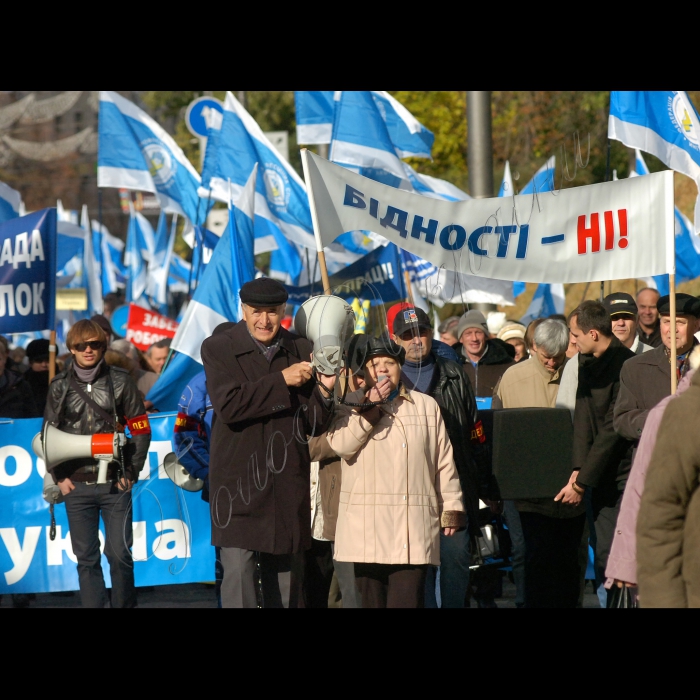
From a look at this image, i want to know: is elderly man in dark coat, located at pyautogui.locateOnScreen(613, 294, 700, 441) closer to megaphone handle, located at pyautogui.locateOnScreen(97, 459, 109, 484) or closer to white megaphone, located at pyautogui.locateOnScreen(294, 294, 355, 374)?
white megaphone, located at pyautogui.locateOnScreen(294, 294, 355, 374)

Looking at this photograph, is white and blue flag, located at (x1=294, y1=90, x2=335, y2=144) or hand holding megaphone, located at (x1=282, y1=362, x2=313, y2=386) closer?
hand holding megaphone, located at (x1=282, y1=362, x2=313, y2=386)

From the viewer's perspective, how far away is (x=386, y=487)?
522cm

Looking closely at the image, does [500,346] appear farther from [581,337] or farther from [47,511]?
[47,511]

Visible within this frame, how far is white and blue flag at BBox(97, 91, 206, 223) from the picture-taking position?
1314cm

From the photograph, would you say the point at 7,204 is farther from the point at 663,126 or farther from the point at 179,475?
the point at 663,126

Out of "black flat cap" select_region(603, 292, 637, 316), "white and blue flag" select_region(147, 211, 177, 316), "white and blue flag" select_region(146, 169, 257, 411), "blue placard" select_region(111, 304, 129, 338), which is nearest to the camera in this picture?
"black flat cap" select_region(603, 292, 637, 316)

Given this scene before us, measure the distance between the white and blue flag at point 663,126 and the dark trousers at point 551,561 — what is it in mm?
3081

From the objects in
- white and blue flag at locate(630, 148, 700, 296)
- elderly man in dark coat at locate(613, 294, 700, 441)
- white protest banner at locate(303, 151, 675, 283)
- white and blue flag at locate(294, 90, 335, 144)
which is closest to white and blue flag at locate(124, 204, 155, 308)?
white and blue flag at locate(294, 90, 335, 144)

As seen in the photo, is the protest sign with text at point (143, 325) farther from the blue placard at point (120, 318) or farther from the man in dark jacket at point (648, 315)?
the man in dark jacket at point (648, 315)

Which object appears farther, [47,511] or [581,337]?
[47,511]

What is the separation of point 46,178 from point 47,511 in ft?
162

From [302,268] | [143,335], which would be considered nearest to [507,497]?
[302,268]

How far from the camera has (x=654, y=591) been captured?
337 cm

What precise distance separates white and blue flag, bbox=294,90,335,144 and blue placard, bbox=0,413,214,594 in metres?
6.08
